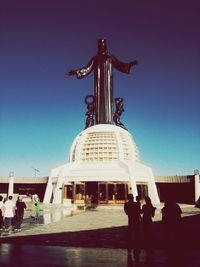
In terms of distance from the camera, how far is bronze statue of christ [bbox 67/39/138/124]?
57781 mm

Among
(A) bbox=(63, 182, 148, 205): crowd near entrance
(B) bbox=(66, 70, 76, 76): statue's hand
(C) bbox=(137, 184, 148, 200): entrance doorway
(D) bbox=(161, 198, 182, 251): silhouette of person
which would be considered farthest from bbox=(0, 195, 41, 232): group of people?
(B) bbox=(66, 70, 76, 76): statue's hand

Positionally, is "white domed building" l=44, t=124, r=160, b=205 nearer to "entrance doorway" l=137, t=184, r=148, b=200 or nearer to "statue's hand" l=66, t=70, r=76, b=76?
"entrance doorway" l=137, t=184, r=148, b=200

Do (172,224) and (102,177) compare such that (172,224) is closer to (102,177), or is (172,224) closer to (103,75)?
(102,177)

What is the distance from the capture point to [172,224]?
7906 millimetres

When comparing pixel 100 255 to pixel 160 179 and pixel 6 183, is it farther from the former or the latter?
pixel 6 183

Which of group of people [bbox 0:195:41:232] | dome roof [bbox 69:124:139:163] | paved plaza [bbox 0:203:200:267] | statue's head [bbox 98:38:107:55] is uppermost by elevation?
statue's head [bbox 98:38:107:55]

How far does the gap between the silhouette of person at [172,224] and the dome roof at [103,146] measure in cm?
4153

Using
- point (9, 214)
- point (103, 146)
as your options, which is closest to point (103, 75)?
point (103, 146)

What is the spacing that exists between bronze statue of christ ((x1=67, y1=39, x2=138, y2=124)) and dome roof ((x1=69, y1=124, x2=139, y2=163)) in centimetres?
363

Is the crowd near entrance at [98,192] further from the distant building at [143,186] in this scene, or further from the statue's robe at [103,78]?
the statue's robe at [103,78]

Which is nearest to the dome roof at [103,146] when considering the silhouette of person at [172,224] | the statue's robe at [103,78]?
the statue's robe at [103,78]

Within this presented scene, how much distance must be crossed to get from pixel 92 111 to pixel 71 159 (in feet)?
35.6

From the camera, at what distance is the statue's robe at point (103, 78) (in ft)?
189

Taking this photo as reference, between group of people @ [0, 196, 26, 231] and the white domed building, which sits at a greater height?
the white domed building
